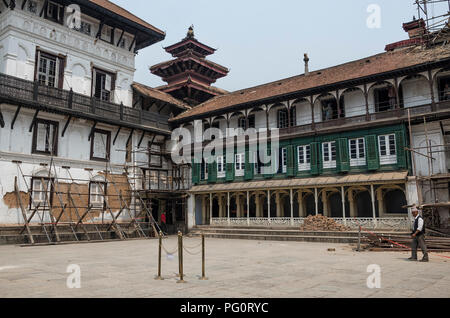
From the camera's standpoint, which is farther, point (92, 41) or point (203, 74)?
point (203, 74)

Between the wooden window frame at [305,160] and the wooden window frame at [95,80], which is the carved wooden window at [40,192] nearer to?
the wooden window frame at [95,80]

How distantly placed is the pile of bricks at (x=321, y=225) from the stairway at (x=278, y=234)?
0.50m

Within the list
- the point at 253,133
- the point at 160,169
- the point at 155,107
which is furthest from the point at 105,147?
the point at 253,133

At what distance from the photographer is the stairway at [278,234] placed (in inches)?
792

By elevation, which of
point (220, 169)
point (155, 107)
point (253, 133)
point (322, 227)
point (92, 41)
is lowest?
point (322, 227)

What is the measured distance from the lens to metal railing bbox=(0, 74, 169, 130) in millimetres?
22266

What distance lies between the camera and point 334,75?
26.9m

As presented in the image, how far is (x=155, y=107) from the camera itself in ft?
110

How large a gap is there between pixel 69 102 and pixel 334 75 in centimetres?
1804

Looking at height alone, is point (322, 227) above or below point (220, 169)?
below

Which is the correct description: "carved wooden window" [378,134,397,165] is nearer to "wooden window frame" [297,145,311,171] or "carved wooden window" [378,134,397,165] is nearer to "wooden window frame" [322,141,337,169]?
"wooden window frame" [322,141,337,169]

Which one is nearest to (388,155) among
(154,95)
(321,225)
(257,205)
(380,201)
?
(380,201)

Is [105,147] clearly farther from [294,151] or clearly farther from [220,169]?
[294,151]

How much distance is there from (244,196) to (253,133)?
5.10m
